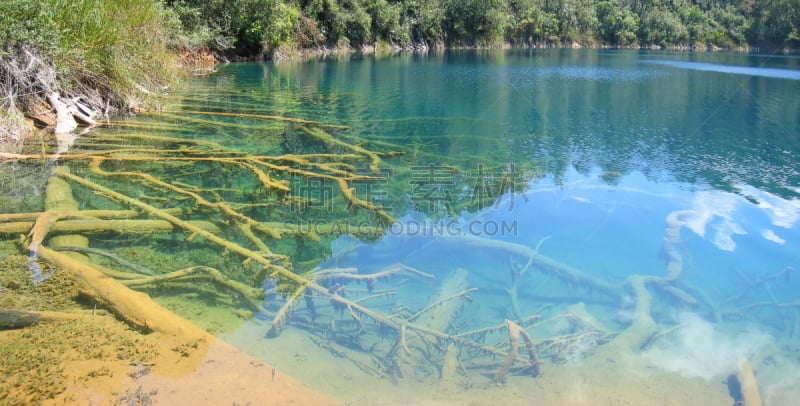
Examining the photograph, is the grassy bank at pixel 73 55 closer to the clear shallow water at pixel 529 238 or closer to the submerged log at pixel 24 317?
the clear shallow water at pixel 529 238

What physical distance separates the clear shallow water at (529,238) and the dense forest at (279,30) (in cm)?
189

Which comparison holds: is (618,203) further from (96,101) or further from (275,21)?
(275,21)

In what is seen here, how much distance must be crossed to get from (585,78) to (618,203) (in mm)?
27006

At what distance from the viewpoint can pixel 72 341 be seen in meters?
4.85

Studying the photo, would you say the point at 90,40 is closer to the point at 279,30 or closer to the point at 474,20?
the point at 279,30

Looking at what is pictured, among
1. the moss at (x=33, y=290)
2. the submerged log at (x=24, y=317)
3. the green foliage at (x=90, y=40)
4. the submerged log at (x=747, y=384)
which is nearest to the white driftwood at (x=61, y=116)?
the green foliage at (x=90, y=40)

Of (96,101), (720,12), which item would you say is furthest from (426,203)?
(720,12)

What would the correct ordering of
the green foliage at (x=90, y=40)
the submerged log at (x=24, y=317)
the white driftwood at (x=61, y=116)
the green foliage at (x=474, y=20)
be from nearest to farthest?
the submerged log at (x=24, y=317), the green foliage at (x=90, y=40), the white driftwood at (x=61, y=116), the green foliage at (x=474, y=20)

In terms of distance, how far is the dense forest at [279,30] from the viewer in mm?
12703

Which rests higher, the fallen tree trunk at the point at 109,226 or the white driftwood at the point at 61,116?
the white driftwood at the point at 61,116

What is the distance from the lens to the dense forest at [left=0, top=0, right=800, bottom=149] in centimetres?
1270

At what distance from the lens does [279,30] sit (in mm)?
40594

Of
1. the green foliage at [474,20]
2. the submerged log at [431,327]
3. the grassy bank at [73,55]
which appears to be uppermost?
the green foliage at [474,20]

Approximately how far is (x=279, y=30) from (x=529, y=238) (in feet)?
119
